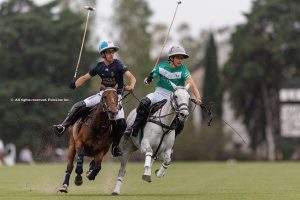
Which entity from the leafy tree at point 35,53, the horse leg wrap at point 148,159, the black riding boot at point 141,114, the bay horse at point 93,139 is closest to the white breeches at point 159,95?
the black riding boot at point 141,114

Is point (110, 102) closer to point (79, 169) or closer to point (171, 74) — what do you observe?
point (79, 169)

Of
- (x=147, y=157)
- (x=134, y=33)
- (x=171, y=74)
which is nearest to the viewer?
(x=147, y=157)

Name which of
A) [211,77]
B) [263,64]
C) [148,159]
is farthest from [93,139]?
[211,77]

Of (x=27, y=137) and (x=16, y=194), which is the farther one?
(x=27, y=137)

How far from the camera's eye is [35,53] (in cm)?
8200

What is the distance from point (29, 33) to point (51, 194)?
211 ft

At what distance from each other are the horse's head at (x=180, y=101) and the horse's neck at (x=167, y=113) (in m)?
Result: 0.27

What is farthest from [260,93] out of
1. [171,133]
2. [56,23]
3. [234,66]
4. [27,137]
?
[171,133]

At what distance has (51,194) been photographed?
21.1 meters

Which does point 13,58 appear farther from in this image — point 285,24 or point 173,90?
point 173,90

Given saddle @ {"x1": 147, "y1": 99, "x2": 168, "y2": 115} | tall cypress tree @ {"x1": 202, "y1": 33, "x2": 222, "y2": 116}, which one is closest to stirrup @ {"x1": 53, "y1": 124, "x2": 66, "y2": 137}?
saddle @ {"x1": 147, "y1": 99, "x2": 168, "y2": 115}

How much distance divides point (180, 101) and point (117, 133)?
5.77 ft

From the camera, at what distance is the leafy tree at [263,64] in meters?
86.2

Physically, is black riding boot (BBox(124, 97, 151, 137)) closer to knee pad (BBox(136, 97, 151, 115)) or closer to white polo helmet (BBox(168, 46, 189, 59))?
knee pad (BBox(136, 97, 151, 115))
